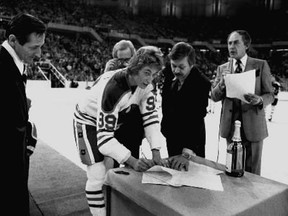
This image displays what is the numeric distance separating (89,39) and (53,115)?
19.7 meters

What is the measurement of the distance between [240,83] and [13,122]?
57.4 inches

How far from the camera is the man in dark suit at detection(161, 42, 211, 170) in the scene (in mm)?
1548

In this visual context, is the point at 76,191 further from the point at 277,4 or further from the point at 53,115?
the point at 277,4

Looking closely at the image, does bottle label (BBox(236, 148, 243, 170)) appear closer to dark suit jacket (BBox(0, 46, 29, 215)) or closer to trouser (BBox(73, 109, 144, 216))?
trouser (BBox(73, 109, 144, 216))

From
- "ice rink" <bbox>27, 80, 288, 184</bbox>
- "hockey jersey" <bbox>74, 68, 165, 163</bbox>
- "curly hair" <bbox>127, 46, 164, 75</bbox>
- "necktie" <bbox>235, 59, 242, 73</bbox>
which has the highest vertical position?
"curly hair" <bbox>127, 46, 164, 75</bbox>

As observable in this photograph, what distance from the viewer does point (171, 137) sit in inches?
69.7

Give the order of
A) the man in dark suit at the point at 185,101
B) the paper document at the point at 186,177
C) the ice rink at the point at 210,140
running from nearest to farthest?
the paper document at the point at 186,177
the man in dark suit at the point at 185,101
the ice rink at the point at 210,140

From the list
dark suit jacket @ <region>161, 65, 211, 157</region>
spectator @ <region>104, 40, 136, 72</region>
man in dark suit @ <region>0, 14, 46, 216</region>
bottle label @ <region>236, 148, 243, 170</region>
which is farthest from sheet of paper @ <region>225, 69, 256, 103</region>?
man in dark suit @ <region>0, 14, 46, 216</region>

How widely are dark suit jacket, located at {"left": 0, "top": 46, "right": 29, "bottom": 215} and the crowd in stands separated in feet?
46.4

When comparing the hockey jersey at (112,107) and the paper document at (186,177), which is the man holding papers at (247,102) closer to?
the hockey jersey at (112,107)

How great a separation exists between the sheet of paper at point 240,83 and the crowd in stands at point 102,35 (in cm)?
1370

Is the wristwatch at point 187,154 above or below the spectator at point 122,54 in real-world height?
below

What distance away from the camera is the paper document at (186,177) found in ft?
3.40

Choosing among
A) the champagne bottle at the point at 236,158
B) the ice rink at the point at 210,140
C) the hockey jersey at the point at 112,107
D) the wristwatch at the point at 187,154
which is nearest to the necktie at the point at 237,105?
the ice rink at the point at 210,140
